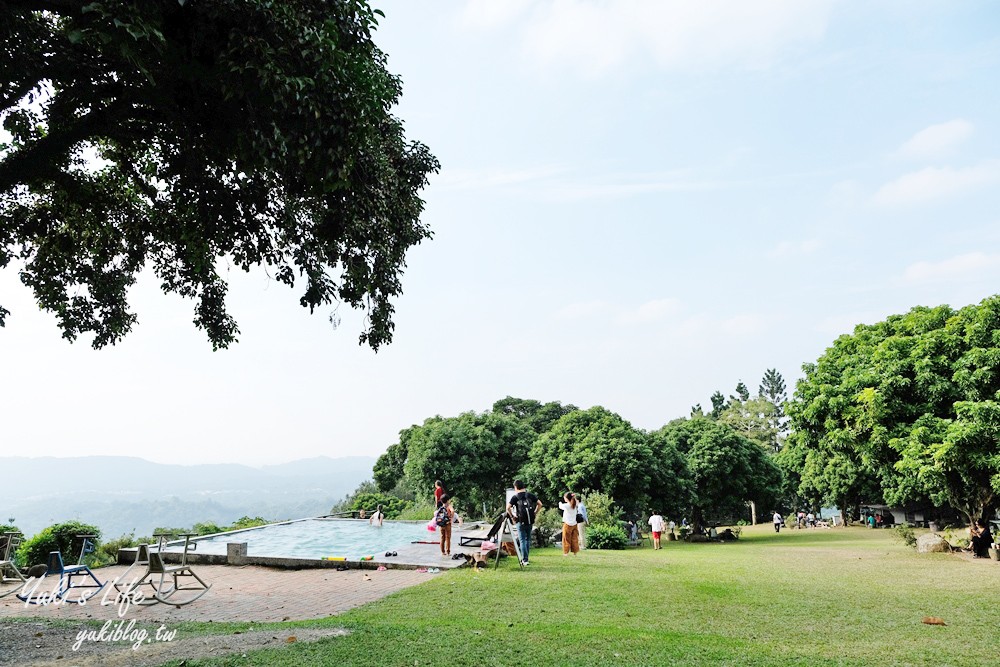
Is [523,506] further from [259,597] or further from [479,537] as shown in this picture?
[479,537]

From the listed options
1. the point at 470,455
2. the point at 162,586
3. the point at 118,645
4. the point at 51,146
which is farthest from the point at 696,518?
the point at 51,146

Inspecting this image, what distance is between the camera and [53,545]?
14039mm

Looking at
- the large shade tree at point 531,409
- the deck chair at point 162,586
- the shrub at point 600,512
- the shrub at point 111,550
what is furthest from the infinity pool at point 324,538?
the large shade tree at point 531,409

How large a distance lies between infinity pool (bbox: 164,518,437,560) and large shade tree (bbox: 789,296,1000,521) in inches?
541

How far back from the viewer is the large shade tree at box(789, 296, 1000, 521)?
55.9ft

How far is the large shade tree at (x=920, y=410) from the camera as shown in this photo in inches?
671

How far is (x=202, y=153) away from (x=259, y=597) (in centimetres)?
671

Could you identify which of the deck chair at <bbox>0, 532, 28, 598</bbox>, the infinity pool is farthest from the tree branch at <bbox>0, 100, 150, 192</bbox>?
the infinity pool

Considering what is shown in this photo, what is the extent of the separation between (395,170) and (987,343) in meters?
17.7

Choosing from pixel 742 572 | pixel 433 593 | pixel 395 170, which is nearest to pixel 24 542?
pixel 433 593

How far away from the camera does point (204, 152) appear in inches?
320

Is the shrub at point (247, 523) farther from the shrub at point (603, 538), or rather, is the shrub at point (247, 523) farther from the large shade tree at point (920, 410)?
the large shade tree at point (920, 410)

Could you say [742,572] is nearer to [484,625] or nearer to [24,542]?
[484,625]

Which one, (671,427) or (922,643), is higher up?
(671,427)
